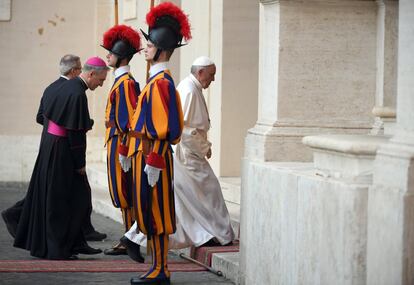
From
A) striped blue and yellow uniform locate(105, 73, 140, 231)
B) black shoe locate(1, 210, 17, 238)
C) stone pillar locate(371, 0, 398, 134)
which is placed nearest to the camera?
stone pillar locate(371, 0, 398, 134)

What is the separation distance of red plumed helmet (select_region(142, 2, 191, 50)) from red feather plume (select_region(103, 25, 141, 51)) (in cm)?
182

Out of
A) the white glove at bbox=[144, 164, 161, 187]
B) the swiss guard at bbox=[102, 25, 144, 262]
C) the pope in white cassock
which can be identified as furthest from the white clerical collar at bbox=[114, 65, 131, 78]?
the white glove at bbox=[144, 164, 161, 187]

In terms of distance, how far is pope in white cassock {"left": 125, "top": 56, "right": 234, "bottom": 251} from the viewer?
973 cm

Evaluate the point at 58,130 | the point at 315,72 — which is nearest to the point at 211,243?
the point at 58,130

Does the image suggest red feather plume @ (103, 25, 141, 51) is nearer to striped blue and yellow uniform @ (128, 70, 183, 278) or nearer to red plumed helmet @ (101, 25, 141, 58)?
red plumed helmet @ (101, 25, 141, 58)

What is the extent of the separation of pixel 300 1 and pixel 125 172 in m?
2.76

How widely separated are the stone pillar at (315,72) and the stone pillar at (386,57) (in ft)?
0.16

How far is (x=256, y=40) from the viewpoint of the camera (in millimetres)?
12523

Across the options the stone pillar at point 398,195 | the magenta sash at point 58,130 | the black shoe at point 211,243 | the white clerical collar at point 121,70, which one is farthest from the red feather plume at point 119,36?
the stone pillar at point 398,195

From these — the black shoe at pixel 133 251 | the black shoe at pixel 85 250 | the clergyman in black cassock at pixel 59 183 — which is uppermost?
the clergyman in black cassock at pixel 59 183

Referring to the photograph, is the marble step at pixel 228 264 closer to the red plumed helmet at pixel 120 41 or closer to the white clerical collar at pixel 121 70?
the white clerical collar at pixel 121 70

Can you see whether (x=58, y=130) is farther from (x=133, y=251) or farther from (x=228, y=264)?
(x=228, y=264)

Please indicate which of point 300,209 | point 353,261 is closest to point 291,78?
point 300,209

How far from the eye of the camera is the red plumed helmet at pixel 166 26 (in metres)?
8.29
